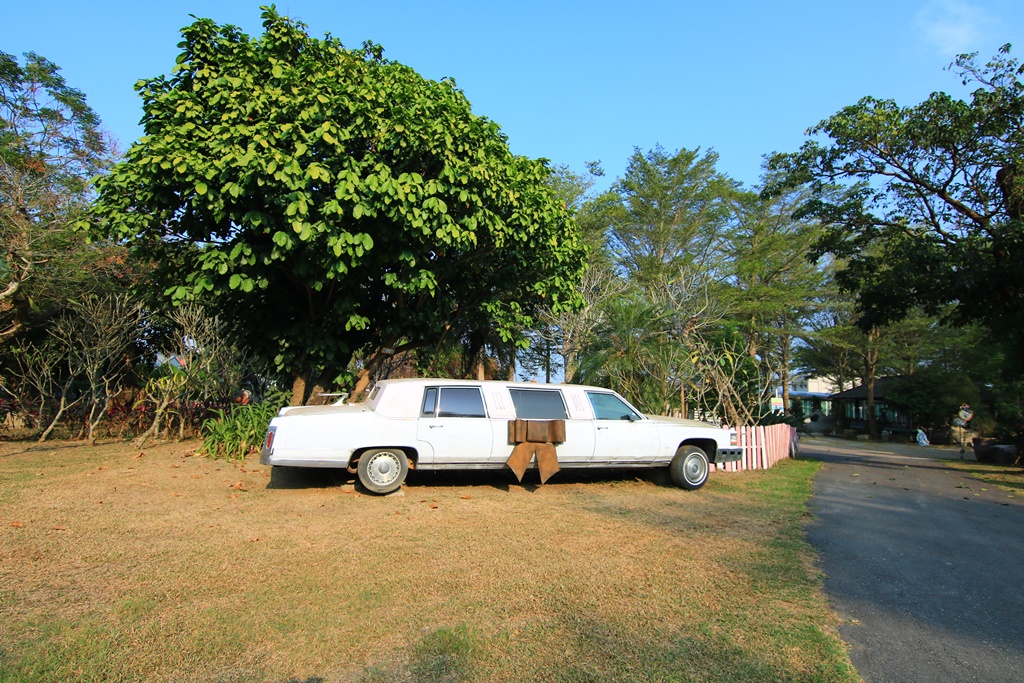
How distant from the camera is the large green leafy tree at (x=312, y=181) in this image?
28.3 feet

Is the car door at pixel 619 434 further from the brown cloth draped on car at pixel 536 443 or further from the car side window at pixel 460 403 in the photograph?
the car side window at pixel 460 403

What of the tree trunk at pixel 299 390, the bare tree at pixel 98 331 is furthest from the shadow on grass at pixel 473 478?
the bare tree at pixel 98 331

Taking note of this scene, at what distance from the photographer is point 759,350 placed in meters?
37.6

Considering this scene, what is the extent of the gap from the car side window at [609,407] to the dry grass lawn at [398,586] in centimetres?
122

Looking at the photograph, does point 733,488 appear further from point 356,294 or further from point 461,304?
point 356,294

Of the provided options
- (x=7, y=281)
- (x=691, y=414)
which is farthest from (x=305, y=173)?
(x=691, y=414)

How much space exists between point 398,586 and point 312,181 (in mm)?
6125

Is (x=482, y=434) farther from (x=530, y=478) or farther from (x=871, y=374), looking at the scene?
(x=871, y=374)

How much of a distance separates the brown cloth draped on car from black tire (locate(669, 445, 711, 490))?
76.8 inches

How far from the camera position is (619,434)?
930 cm

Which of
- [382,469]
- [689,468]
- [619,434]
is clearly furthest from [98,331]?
[689,468]

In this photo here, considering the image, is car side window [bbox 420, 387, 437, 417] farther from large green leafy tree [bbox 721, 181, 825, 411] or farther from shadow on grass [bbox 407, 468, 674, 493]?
large green leafy tree [bbox 721, 181, 825, 411]

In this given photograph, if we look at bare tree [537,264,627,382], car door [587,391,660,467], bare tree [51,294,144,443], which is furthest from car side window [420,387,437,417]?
bare tree [51,294,144,443]

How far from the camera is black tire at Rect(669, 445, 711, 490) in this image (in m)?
9.61
